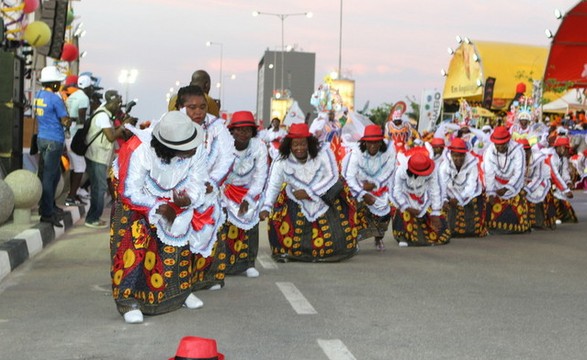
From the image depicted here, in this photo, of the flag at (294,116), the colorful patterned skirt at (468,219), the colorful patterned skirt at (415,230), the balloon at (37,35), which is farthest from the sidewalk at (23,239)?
the flag at (294,116)

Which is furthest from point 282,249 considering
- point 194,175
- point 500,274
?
point 194,175

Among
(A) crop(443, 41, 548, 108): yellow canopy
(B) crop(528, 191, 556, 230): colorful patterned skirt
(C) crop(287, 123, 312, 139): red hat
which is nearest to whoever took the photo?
(C) crop(287, 123, 312, 139): red hat

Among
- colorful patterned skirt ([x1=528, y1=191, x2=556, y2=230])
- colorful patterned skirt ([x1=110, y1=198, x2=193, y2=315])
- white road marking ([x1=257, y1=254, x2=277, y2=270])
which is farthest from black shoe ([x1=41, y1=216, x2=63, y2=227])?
colorful patterned skirt ([x1=528, y1=191, x2=556, y2=230])

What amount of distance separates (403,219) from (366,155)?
4.59 ft

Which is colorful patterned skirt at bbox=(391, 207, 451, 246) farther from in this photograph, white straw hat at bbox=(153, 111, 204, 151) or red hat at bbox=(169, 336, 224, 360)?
red hat at bbox=(169, 336, 224, 360)

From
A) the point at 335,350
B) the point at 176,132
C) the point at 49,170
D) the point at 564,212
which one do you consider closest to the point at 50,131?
the point at 49,170

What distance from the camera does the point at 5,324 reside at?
749cm

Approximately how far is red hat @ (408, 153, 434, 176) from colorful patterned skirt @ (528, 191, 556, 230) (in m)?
3.78

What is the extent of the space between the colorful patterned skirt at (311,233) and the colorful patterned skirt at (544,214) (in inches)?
225

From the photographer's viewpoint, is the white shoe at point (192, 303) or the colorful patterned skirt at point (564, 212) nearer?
the white shoe at point (192, 303)

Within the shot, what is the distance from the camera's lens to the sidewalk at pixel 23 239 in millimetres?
10555

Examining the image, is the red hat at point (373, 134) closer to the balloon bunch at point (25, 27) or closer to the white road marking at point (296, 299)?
the white road marking at point (296, 299)

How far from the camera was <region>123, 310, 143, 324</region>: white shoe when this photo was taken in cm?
754

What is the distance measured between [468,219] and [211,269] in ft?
22.0
